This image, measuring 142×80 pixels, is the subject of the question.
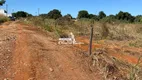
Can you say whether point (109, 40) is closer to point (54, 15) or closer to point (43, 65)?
point (43, 65)

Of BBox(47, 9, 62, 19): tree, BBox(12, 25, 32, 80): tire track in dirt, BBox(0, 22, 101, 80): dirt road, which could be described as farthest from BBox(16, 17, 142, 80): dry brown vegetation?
BBox(47, 9, 62, 19): tree

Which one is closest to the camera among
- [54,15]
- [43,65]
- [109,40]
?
[43,65]

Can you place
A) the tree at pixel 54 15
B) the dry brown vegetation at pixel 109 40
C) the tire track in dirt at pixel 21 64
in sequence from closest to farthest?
the tire track in dirt at pixel 21 64, the dry brown vegetation at pixel 109 40, the tree at pixel 54 15

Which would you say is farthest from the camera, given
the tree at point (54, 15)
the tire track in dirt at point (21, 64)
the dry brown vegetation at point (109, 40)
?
the tree at point (54, 15)

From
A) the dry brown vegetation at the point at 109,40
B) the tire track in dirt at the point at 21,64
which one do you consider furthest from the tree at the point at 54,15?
the tire track in dirt at the point at 21,64

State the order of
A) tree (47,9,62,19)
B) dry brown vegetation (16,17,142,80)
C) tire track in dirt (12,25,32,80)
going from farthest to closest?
tree (47,9,62,19)
dry brown vegetation (16,17,142,80)
tire track in dirt (12,25,32,80)

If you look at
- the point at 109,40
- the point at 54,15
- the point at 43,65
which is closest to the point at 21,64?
the point at 43,65

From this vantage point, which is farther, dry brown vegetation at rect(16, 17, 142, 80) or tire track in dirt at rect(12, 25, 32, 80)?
dry brown vegetation at rect(16, 17, 142, 80)

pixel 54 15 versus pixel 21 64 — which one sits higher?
pixel 54 15

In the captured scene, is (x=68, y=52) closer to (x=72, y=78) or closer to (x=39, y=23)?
(x=72, y=78)

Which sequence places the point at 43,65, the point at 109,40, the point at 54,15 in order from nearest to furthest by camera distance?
the point at 43,65, the point at 109,40, the point at 54,15

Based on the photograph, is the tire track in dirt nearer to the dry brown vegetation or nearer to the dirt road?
the dirt road

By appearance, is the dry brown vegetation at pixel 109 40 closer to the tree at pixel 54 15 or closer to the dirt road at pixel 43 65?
the dirt road at pixel 43 65

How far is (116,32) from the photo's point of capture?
2398cm
